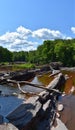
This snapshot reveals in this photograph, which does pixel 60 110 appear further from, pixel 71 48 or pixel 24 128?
pixel 71 48

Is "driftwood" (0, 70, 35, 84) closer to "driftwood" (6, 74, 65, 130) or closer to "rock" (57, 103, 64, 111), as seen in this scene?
"rock" (57, 103, 64, 111)

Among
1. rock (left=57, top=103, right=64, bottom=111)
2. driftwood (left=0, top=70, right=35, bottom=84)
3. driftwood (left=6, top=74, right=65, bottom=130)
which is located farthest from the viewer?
driftwood (left=0, top=70, right=35, bottom=84)

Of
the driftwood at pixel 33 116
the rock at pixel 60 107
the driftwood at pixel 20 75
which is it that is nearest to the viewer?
the driftwood at pixel 33 116

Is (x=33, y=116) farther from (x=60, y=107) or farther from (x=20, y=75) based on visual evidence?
(x=20, y=75)

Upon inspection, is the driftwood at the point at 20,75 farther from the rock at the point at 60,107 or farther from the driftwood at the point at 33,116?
the driftwood at the point at 33,116

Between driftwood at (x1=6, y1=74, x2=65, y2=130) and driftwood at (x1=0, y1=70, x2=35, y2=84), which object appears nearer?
driftwood at (x1=6, y1=74, x2=65, y2=130)

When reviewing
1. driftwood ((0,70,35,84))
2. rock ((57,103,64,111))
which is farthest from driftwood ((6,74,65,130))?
driftwood ((0,70,35,84))

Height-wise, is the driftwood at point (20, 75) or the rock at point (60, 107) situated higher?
the driftwood at point (20, 75)

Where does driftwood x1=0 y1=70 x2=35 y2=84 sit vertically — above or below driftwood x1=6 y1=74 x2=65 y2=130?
above

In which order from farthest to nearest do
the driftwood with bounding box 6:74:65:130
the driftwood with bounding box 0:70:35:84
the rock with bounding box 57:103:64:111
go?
the driftwood with bounding box 0:70:35:84 → the rock with bounding box 57:103:64:111 → the driftwood with bounding box 6:74:65:130

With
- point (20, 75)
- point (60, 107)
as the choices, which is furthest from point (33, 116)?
point (20, 75)

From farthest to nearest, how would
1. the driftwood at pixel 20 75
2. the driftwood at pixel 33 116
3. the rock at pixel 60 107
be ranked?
the driftwood at pixel 20 75
the rock at pixel 60 107
the driftwood at pixel 33 116

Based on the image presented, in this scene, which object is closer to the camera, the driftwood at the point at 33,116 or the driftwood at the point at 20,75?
the driftwood at the point at 33,116

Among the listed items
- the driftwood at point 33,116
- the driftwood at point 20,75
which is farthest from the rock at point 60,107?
the driftwood at point 20,75
